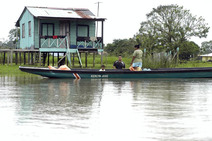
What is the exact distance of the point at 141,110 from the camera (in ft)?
31.6

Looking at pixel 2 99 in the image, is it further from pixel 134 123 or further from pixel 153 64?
pixel 153 64

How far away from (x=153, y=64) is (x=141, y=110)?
18.4 m

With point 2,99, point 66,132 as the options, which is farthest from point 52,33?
point 66,132

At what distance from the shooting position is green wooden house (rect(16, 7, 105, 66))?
32.3m

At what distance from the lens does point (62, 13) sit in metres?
34.2

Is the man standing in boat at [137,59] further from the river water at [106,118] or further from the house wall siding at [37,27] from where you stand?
the house wall siding at [37,27]

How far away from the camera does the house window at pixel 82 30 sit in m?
34.7

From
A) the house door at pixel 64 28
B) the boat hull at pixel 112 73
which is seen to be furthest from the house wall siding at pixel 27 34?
the boat hull at pixel 112 73

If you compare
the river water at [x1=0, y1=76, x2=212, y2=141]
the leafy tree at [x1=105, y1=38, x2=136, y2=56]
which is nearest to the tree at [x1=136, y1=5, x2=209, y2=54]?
the leafy tree at [x1=105, y1=38, x2=136, y2=56]

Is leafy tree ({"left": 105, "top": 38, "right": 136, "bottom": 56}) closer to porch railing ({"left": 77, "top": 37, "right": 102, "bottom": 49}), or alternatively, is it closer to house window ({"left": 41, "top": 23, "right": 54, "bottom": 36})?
porch railing ({"left": 77, "top": 37, "right": 102, "bottom": 49})

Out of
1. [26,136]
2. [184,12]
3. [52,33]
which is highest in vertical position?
[184,12]

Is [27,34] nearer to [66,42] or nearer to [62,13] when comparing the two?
[62,13]

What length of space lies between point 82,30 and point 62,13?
204 cm

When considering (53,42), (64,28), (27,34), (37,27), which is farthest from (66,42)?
(27,34)
